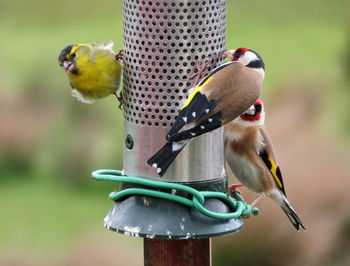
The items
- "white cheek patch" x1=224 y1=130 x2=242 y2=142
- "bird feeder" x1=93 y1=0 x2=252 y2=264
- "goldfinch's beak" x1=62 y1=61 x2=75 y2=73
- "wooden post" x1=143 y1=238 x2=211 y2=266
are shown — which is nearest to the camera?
"bird feeder" x1=93 y1=0 x2=252 y2=264

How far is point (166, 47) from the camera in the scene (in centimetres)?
584

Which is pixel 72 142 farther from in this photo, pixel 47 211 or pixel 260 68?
pixel 260 68

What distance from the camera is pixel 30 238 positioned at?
40.4ft

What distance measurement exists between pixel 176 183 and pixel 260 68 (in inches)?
32.7

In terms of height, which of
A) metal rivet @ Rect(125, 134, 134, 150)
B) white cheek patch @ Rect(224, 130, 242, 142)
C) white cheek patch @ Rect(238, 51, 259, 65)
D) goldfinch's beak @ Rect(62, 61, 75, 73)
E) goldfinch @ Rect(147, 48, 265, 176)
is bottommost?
white cheek patch @ Rect(224, 130, 242, 142)

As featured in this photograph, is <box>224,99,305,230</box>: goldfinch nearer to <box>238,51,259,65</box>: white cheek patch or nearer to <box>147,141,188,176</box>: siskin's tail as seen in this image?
<box>238,51,259,65</box>: white cheek patch

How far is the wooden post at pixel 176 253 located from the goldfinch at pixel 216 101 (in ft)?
1.72

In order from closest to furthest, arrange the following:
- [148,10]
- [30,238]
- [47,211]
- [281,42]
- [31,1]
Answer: [148,10]
[30,238]
[47,211]
[281,42]
[31,1]

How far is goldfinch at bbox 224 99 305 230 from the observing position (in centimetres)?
667

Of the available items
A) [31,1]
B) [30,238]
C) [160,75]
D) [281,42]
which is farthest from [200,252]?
[31,1]

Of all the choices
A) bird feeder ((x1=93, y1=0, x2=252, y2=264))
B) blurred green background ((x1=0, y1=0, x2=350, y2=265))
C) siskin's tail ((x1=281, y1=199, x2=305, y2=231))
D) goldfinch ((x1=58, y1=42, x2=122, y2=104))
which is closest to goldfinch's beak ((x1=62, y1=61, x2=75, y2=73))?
goldfinch ((x1=58, y1=42, x2=122, y2=104))

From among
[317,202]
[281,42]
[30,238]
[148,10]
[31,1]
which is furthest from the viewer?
[31,1]

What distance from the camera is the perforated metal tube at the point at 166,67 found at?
229 inches

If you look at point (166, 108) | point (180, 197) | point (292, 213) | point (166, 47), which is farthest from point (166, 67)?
point (292, 213)
